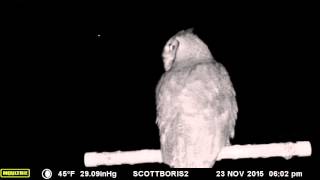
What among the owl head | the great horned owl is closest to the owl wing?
the great horned owl

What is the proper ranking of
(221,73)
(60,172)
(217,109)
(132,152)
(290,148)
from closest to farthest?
(290,148)
(132,152)
(217,109)
(221,73)
(60,172)

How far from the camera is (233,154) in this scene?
7.52ft

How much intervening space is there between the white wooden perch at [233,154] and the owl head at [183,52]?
0.87 metres

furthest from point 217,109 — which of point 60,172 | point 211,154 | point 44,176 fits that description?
point 44,176

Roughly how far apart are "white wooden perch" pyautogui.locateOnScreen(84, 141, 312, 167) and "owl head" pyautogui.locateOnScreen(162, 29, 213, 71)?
34.4 inches

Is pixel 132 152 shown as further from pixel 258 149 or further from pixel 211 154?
pixel 258 149

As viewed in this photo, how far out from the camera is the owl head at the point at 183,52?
10.1 feet

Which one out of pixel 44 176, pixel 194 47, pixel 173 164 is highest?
pixel 194 47

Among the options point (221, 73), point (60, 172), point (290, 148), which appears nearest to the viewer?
point (290, 148)

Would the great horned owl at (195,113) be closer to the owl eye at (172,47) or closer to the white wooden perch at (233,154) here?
the white wooden perch at (233,154)

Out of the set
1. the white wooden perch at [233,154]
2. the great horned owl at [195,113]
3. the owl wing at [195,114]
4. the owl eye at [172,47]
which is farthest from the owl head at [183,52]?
the white wooden perch at [233,154]

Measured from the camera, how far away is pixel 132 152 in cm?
236

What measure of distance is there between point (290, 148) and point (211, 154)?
1.46ft

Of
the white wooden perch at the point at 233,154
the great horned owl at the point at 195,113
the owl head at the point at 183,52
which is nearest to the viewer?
the white wooden perch at the point at 233,154
